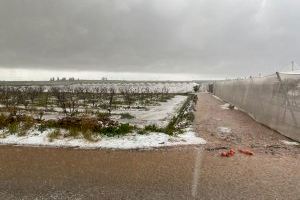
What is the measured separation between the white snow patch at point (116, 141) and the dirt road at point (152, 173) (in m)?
0.53

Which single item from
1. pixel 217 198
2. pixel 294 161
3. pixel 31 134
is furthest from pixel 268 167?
pixel 31 134

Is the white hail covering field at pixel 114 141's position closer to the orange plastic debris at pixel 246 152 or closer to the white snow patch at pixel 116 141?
the white snow patch at pixel 116 141

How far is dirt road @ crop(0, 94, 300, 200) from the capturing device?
203 inches

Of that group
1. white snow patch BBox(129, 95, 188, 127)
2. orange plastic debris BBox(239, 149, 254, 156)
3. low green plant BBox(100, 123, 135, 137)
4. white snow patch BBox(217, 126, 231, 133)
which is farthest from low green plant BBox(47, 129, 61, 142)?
white snow patch BBox(217, 126, 231, 133)

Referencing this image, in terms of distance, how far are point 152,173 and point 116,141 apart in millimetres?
A: 3344

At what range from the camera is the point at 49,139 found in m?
9.64

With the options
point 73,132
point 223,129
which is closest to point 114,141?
point 73,132

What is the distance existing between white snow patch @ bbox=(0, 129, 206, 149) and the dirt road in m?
0.53

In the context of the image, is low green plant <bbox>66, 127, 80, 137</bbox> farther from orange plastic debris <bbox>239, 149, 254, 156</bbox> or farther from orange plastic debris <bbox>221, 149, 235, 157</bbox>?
orange plastic debris <bbox>239, 149, 254, 156</bbox>

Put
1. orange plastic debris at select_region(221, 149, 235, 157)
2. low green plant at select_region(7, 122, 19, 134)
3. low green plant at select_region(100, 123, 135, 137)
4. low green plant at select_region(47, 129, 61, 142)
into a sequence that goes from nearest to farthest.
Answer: orange plastic debris at select_region(221, 149, 235, 157), low green plant at select_region(47, 129, 61, 142), low green plant at select_region(100, 123, 135, 137), low green plant at select_region(7, 122, 19, 134)

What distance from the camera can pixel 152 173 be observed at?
20.6 feet

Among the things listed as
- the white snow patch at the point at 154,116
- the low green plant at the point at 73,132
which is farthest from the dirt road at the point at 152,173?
the white snow patch at the point at 154,116

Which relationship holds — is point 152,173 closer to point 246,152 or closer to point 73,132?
point 246,152

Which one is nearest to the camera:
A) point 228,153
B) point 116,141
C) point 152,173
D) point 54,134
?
point 152,173
